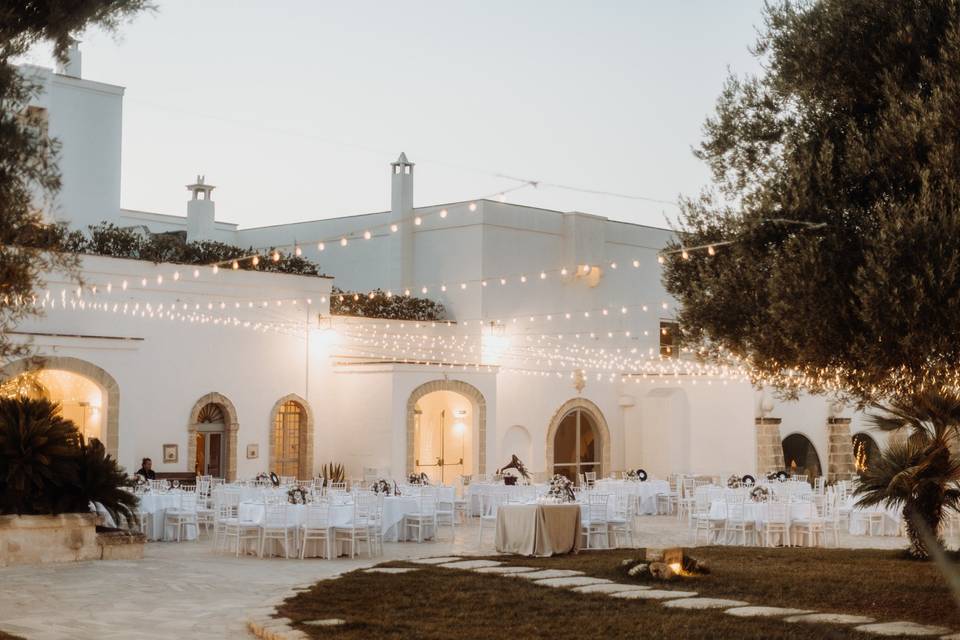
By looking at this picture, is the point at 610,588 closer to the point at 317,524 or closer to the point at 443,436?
the point at 317,524

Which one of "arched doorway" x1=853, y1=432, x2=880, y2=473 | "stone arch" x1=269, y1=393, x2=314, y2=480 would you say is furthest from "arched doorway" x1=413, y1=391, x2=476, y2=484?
"arched doorway" x1=853, y1=432, x2=880, y2=473

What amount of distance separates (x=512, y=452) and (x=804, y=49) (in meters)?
15.6

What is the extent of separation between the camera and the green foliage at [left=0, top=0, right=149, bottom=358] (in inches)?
239

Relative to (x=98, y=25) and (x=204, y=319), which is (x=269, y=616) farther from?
(x=204, y=319)

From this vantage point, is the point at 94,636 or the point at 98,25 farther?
the point at 94,636

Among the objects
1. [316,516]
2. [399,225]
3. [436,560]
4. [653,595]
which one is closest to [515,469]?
[399,225]

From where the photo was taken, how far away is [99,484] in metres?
11.7

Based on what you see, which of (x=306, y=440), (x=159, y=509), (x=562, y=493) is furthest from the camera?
(x=306, y=440)

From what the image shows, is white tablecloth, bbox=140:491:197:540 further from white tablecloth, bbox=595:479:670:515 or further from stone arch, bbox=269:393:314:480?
white tablecloth, bbox=595:479:670:515

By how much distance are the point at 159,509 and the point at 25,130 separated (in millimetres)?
9089

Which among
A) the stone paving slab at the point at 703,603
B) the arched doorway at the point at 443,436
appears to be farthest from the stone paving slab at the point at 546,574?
the arched doorway at the point at 443,436

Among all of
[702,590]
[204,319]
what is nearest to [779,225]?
[702,590]

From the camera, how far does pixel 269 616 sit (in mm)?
7992

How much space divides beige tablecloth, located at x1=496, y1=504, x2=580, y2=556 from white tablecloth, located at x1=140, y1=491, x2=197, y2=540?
4209 millimetres
